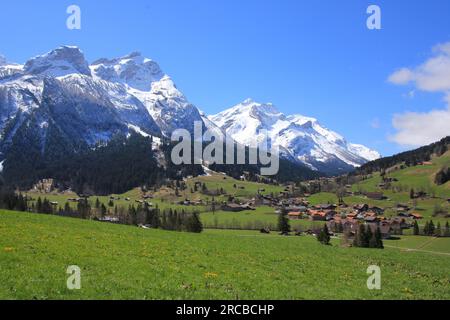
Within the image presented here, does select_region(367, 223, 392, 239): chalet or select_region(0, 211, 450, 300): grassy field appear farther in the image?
select_region(367, 223, 392, 239): chalet

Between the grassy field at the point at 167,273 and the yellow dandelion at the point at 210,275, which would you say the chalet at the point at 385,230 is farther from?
the yellow dandelion at the point at 210,275

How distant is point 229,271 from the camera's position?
30.7 metres

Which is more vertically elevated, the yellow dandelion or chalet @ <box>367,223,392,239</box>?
the yellow dandelion

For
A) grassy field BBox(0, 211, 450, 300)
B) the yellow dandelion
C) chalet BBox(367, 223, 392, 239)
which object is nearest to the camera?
grassy field BBox(0, 211, 450, 300)

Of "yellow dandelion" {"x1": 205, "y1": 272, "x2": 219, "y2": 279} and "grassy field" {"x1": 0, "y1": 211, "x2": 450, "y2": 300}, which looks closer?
"grassy field" {"x1": 0, "y1": 211, "x2": 450, "y2": 300}

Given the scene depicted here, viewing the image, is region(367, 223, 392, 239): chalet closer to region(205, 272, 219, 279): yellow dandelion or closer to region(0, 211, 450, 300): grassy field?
region(0, 211, 450, 300): grassy field

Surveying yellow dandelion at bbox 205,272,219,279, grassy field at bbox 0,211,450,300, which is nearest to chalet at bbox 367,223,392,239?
grassy field at bbox 0,211,450,300

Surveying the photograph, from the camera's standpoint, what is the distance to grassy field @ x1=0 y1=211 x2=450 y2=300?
876 inches

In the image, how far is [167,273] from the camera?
27594 mm

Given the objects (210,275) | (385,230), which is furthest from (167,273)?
(385,230)

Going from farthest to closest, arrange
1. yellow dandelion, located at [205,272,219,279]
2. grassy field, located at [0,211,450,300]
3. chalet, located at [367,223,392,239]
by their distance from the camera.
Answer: chalet, located at [367,223,392,239] < yellow dandelion, located at [205,272,219,279] < grassy field, located at [0,211,450,300]

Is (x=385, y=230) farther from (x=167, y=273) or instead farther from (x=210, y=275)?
(x=167, y=273)

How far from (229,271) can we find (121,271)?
24.8ft
